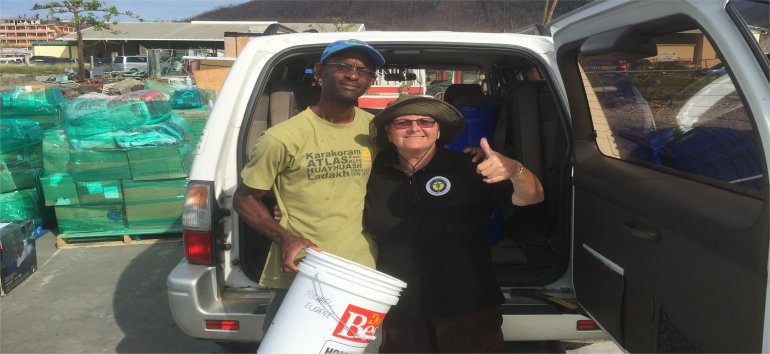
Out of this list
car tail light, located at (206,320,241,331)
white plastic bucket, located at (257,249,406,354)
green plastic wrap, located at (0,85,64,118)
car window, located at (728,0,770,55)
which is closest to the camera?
car window, located at (728,0,770,55)

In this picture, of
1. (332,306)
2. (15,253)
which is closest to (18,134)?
(15,253)

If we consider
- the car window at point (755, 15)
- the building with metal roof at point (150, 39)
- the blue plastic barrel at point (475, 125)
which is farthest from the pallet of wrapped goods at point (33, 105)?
the building with metal roof at point (150, 39)

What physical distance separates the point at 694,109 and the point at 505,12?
23.0 ft

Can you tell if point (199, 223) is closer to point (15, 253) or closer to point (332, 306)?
point (332, 306)

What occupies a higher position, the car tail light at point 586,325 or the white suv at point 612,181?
the white suv at point 612,181

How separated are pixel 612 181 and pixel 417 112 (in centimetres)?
72

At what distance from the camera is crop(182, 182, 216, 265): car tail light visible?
2.39 meters

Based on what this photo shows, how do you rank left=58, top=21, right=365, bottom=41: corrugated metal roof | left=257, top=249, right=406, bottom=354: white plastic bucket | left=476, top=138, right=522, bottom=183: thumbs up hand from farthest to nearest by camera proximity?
1. left=58, top=21, right=365, bottom=41: corrugated metal roof
2. left=476, top=138, right=522, bottom=183: thumbs up hand
3. left=257, top=249, right=406, bottom=354: white plastic bucket

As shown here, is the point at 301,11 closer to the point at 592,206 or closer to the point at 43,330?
the point at 43,330

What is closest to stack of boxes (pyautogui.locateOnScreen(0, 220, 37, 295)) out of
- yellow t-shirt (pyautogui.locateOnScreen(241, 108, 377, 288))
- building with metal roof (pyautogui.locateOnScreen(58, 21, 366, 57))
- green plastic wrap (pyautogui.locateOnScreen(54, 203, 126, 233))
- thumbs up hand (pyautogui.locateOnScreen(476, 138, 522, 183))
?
green plastic wrap (pyautogui.locateOnScreen(54, 203, 126, 233))

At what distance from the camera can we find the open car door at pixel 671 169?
4.08 ft

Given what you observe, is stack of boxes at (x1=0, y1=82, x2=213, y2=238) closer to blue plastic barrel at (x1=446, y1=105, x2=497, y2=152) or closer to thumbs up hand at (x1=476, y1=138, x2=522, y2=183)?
blue plastic barrel at (x1=446, y1=105, x2=497, y2=152)

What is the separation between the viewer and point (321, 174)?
6.80 feet

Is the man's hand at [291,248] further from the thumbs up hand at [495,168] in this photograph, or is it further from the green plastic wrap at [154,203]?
the green plastic wrap at [154,203]
